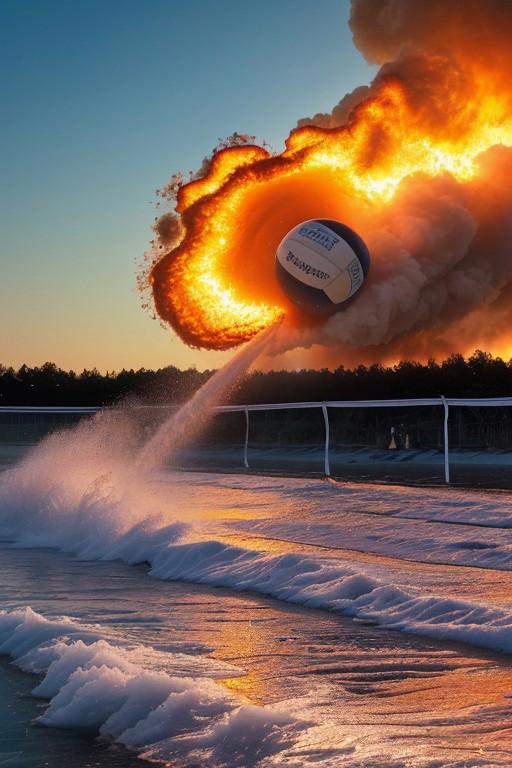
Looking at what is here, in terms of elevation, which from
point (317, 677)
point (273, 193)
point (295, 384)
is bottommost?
point (317, 677)

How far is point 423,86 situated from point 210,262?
23.7ft

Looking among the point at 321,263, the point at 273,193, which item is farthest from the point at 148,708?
the point at 273,193

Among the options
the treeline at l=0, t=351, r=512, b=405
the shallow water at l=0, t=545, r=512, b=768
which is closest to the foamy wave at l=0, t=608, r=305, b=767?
the shallow water at l=0, t=545, r=512, b=768

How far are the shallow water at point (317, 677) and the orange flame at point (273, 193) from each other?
1823 cm

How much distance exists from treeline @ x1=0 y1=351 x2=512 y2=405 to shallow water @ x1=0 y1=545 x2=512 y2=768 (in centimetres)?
3172

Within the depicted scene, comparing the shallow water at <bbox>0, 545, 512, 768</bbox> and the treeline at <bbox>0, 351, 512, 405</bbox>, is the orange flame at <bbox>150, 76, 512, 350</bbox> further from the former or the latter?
the shallow water at <bbox>0, 545, 512, 768</bbox>

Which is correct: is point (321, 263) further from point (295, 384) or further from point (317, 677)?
point (295, 384)

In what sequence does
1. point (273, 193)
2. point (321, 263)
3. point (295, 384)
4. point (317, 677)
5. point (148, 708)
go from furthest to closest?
point (295, 384), point (273, 193), point (321, 263), point (317, 677), point (148, 708)

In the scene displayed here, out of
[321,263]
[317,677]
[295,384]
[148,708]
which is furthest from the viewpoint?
[295,384]

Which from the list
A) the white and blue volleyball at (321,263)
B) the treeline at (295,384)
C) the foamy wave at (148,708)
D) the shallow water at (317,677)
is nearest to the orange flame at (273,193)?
the white and blue volleyball at (321,263)

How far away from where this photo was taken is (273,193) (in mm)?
30062

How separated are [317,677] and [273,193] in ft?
78.2

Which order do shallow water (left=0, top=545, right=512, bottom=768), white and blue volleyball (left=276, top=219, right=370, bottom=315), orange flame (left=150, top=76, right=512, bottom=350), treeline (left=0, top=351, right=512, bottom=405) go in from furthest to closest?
treeline (left=0, top=351, right=512, bottom=405)
orange flame (left=150, top=76, right=512, bottom=350)
white and blue volleyball (left=276, top=219, right=370, bottom=315)
shallow water (left=0, top=545, right=512, bottom=768)

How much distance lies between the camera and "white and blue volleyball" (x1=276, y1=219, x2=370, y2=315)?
24.4 meters
